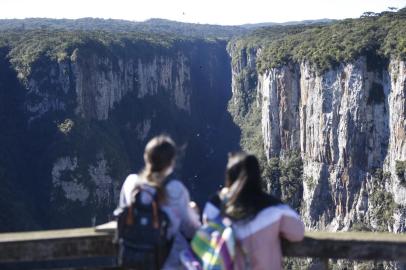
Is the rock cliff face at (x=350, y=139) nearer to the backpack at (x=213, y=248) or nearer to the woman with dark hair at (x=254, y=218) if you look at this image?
the woman with dark hair at (x=254, y=218)

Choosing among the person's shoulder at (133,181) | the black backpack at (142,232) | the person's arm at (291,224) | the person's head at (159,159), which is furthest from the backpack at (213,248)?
the person's shoulder at (133,181)

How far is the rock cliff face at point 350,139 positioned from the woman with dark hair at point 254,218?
45735mm

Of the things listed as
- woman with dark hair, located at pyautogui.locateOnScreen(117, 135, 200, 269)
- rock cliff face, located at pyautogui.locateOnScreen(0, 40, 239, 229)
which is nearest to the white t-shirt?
woman with dark hair, located at pyautogui.locateOnScreen(117, 135, 200, 269)

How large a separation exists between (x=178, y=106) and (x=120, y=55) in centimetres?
2413

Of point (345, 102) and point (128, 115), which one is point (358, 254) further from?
point (128, 115)

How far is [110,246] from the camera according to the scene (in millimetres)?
6141

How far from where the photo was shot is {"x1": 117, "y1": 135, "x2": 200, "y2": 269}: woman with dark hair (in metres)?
5.59

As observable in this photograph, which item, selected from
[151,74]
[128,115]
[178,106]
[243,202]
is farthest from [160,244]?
[178,106]

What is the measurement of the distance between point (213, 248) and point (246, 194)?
0.57 metres

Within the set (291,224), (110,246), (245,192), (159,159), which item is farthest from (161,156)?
(291,224)

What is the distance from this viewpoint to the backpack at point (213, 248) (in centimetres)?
541

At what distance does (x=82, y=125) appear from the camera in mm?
83125

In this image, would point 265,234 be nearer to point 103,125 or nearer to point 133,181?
point 133,181

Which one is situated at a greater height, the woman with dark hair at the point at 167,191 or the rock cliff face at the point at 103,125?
the woman with dark hair at the point at 167,191
